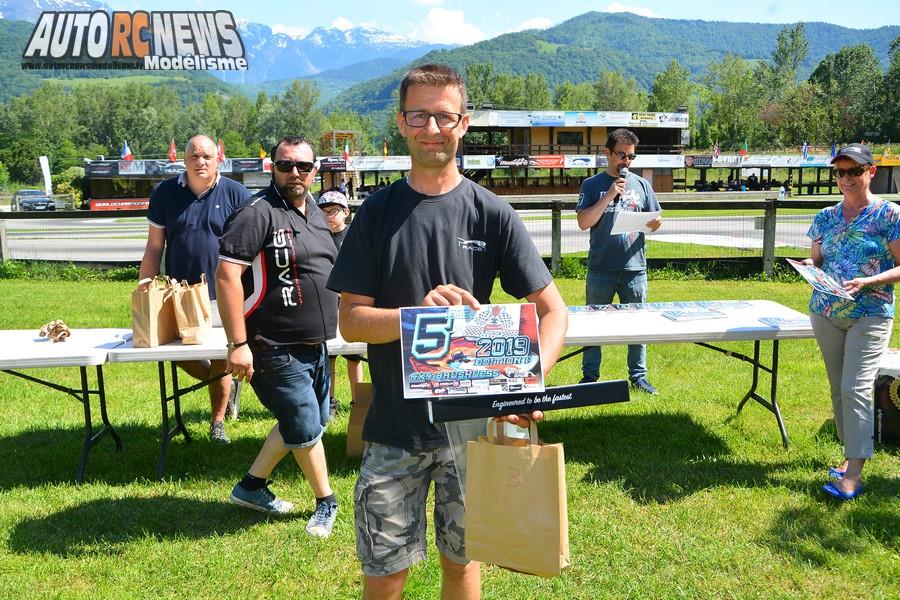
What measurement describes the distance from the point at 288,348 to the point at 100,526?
1509 millimetres

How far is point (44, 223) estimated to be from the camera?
29.8m

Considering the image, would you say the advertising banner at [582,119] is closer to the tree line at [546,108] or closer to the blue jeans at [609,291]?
the tree line at [546,108]

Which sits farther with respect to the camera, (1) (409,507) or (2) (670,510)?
(2) (670,510)

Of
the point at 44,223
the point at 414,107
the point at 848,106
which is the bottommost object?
the point at 44,223

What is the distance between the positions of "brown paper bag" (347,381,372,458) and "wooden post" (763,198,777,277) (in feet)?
27.8

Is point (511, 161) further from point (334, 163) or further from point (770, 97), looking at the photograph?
point (770, 97)

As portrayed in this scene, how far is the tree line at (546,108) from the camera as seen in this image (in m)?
101

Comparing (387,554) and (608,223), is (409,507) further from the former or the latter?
(608,223)

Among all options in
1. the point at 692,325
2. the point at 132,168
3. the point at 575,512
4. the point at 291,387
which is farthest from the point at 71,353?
the point at 132,168

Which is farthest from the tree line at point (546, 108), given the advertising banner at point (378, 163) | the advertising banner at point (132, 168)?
the advertising banner at point (132, 168)

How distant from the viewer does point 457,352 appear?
2148mm

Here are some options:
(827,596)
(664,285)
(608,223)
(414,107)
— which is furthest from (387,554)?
(664,285)

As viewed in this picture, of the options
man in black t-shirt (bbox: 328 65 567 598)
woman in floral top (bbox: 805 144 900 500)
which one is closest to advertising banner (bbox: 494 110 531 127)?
woman in floral top (bbox: 805 144 900 500)

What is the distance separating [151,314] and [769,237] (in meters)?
9.60
